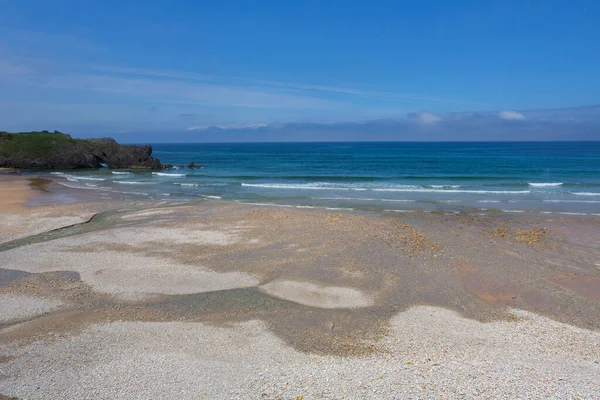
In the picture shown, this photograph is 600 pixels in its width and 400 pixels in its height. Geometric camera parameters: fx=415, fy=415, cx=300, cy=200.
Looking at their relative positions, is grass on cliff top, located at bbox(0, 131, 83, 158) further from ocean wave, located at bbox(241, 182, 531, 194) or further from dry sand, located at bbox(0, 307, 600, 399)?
dry sand, located at bbox(0, 307, 600, 399)

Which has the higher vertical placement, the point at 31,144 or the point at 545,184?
the point at 31,144

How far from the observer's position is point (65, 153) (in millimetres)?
58188

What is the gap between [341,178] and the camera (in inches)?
1781

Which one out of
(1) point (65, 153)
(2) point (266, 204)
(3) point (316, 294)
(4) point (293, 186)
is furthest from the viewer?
(1) point (65, 153)

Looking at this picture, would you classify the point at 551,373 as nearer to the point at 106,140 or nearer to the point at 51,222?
the point at 51,222

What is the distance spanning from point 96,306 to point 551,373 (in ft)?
34.9

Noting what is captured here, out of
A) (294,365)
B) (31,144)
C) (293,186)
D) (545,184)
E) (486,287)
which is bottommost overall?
(294,365)

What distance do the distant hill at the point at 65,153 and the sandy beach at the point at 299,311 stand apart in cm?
4210

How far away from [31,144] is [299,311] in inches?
2458

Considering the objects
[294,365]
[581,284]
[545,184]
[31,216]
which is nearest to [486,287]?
[581,284]

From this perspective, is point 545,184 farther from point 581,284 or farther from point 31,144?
point 31,144

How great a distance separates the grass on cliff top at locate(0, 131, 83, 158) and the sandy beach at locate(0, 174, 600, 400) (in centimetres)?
4341

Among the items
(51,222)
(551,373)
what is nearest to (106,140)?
(51,222)

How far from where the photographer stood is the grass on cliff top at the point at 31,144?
2228 inches
